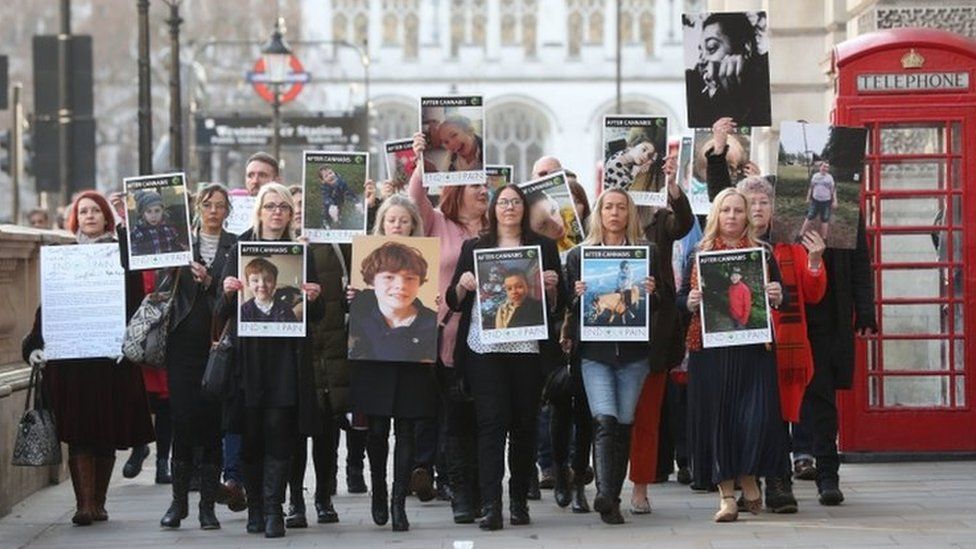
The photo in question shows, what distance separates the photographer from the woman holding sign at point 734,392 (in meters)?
12.5

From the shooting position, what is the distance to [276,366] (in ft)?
41.2

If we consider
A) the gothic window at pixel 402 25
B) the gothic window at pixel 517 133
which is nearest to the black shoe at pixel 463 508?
the gothic window at pixel 517 133

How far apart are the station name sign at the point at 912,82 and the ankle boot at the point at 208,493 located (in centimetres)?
430

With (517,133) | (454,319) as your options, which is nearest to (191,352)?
(454,319)

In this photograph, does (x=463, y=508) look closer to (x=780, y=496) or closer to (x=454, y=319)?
(x=454, y=319)

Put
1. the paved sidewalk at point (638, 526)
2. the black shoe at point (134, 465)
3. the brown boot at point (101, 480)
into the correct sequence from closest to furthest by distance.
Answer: the paved sidewalk at point (638, 526) < the brown boot at point (101, 480) < the black shoe at point (134, 465)

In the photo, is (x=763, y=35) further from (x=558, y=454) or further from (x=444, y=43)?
(x=444, y=43)

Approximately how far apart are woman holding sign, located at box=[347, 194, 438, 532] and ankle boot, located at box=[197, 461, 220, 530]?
32.3 inches

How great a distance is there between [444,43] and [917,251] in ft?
283

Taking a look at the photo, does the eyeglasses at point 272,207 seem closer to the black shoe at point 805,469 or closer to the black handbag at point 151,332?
the black handbag at point 151,332

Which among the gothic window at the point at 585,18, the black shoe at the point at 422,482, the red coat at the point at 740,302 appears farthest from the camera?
the gothic window at the point at 585,18

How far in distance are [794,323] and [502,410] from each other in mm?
1547

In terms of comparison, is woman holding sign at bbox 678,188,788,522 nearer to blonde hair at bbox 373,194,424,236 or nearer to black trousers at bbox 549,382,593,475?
black trousers at bbox 549,382,593,475

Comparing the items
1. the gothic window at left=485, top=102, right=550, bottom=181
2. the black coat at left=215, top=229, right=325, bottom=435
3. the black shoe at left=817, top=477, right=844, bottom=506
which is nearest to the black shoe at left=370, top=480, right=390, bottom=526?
the black coat at left=215, top=229, right=325, bottom=435
